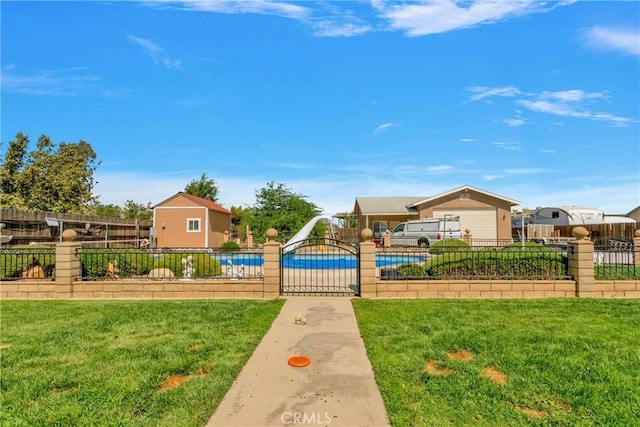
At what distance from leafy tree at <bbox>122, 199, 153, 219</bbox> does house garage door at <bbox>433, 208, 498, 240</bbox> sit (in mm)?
29819

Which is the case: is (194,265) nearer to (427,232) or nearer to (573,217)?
(427,232)

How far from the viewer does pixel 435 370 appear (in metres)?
3.87

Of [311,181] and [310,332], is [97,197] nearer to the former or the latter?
[311,181]

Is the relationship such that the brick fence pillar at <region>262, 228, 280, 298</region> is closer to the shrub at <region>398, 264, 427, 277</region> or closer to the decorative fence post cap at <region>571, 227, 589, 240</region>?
the shrub at <region>398, 264, 427, 277</region>

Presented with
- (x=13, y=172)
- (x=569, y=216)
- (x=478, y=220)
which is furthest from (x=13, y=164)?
(x=569, y=216)

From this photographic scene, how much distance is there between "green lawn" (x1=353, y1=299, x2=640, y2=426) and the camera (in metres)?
2.93

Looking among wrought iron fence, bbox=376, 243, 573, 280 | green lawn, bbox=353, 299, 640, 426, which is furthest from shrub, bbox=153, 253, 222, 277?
green lawn, bbox=353, 299, 640, 426

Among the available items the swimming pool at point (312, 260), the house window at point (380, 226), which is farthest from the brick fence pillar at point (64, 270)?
the house window at point (380, 226)

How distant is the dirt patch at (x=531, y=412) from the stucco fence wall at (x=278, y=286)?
5.29 meters

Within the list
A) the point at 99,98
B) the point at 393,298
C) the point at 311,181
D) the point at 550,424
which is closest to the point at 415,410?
the point at 550,424

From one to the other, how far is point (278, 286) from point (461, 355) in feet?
16.3

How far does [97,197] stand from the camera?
3058cm

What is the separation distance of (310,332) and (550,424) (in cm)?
340

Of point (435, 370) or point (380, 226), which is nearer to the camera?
point (435, 370)
